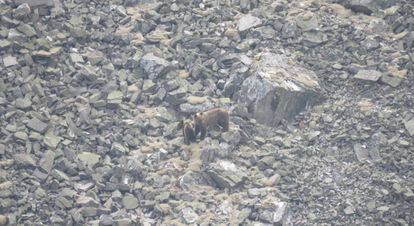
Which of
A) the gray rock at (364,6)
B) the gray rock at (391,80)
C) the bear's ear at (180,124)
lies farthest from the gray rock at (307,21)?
the bear's ear at (180,124)

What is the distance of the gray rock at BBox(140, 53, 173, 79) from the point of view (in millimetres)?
21656

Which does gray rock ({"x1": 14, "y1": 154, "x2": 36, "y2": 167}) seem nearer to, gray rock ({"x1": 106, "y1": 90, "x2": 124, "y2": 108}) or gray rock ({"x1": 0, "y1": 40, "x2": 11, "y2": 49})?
gray rock ({"x1": 106, "y1": 90, "x2": 124, "y2": 108})

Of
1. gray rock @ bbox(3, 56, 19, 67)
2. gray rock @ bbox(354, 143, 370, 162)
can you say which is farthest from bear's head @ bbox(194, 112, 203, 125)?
gray rock @ bbox(3, 56, 19, 67)

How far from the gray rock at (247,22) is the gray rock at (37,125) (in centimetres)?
637

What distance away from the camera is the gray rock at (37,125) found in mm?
19484

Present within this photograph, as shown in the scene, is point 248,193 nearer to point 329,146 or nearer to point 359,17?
point 329,146

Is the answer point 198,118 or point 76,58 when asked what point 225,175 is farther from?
point 76,58

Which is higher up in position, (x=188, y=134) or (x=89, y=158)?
(x=188, y=134)

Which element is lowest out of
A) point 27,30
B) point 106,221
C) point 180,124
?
point 106,221

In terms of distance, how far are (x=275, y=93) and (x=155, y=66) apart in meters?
3.32

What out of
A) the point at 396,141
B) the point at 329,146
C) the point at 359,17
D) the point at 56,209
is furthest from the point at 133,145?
the point at 359,17

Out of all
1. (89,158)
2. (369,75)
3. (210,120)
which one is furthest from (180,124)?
(369,75)

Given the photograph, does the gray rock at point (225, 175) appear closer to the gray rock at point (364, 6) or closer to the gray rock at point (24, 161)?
the gray rock at point (24, 161)

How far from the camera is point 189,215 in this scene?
60.1ft
